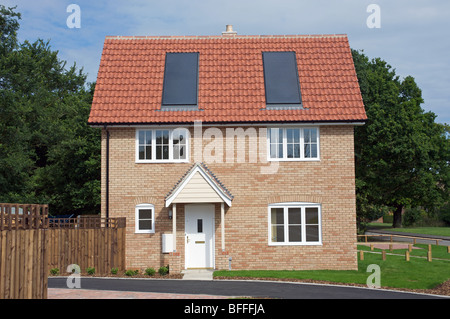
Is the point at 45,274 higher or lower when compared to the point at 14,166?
lower

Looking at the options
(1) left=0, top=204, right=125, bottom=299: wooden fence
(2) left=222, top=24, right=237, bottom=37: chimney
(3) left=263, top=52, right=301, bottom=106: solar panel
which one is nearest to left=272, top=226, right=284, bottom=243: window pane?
(3) left=263, top=52, right=301, bottom=106: solar panel

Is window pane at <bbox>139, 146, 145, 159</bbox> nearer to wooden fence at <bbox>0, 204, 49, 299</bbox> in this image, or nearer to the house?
the house

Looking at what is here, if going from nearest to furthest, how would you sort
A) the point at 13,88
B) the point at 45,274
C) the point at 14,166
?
the point at 45,274 → the point at 14,166 → the point at 13,88

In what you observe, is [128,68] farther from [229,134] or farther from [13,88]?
[13,88]

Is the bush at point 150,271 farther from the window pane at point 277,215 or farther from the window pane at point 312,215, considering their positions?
the window pane at point 312,215

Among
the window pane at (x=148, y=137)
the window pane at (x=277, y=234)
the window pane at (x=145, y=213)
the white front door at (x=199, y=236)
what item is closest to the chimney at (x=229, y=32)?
the window pane at (x=148, y=137)

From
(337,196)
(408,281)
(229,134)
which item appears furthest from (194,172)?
(408,281)

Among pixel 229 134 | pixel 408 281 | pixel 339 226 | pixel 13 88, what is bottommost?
pixel 408 281

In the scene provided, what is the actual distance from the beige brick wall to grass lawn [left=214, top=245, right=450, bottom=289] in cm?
108

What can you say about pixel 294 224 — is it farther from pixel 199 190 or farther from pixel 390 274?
pixel 199 190

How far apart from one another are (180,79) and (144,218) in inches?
249

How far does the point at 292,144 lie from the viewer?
876 inches
